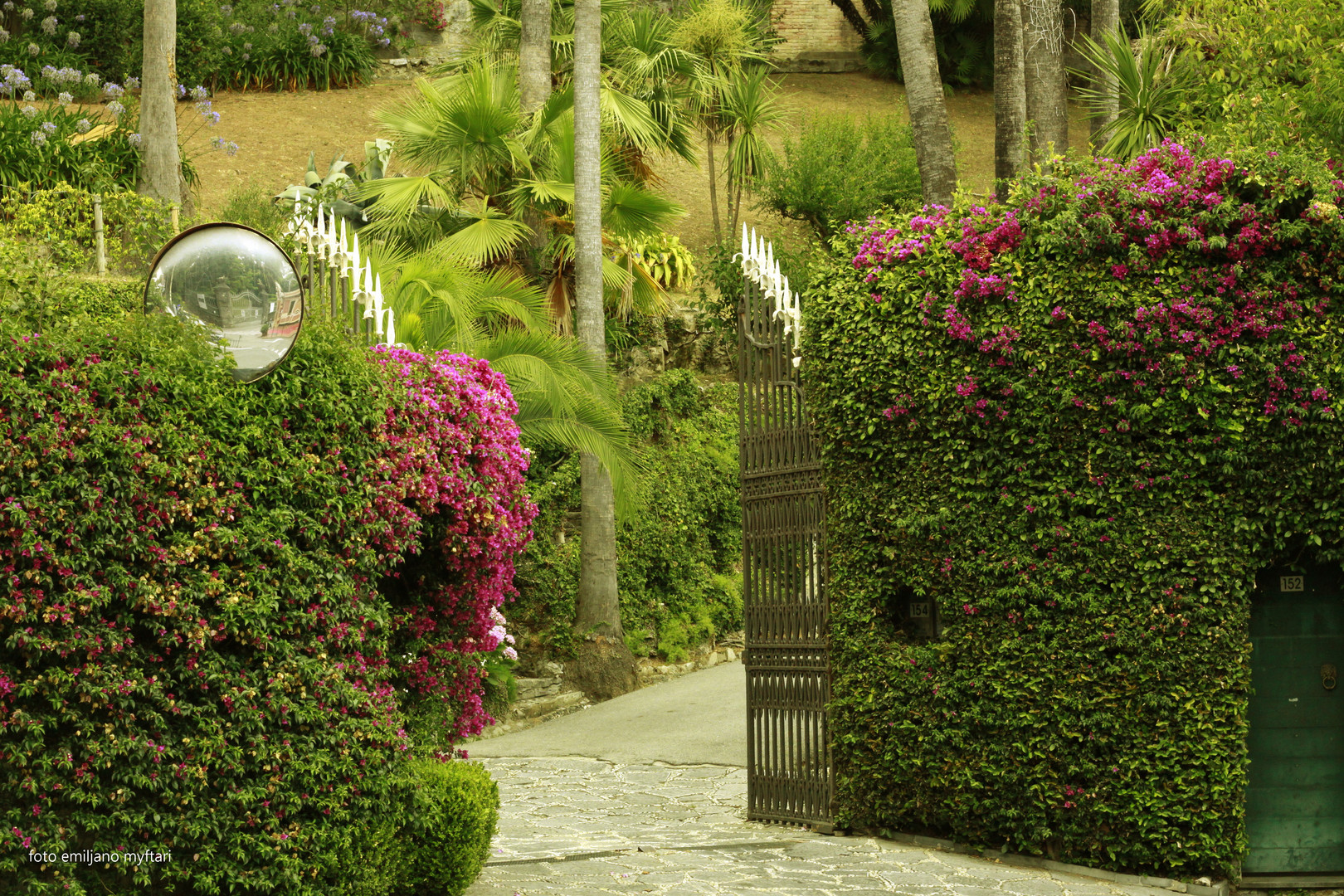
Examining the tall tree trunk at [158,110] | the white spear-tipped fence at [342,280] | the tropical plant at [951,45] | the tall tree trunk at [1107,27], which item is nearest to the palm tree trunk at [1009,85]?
the tall tree trunk at [1107,27]

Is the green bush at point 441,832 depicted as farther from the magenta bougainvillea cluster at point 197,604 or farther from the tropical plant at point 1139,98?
the tropical plant at point 1139,98

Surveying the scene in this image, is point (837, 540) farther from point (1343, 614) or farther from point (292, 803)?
point (292, 803)

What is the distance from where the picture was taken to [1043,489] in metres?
7.54

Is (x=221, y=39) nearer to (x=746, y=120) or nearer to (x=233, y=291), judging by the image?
(x=746, y=120)

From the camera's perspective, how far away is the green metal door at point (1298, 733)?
7371mm

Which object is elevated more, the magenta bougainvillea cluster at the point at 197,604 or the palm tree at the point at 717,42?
Result: the palm tree at the point at 717,42

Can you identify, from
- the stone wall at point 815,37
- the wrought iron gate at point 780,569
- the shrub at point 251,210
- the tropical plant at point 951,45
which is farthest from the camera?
the stone wall at point 815,37

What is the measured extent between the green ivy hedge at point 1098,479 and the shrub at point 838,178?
14285 mm

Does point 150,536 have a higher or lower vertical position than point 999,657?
higher

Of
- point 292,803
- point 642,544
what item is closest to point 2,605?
point 292,803

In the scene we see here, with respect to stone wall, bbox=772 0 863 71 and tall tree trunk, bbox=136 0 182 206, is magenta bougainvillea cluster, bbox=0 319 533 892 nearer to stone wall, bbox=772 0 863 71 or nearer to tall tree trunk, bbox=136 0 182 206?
tall tree trunk, bbox=136 0 182 206

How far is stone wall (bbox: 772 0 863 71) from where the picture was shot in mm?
37344

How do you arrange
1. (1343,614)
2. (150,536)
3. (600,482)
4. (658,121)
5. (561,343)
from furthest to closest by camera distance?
(658,121) → (600,482) → (561,343) → (1343,614) → (150,536)

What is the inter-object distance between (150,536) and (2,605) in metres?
0.57
